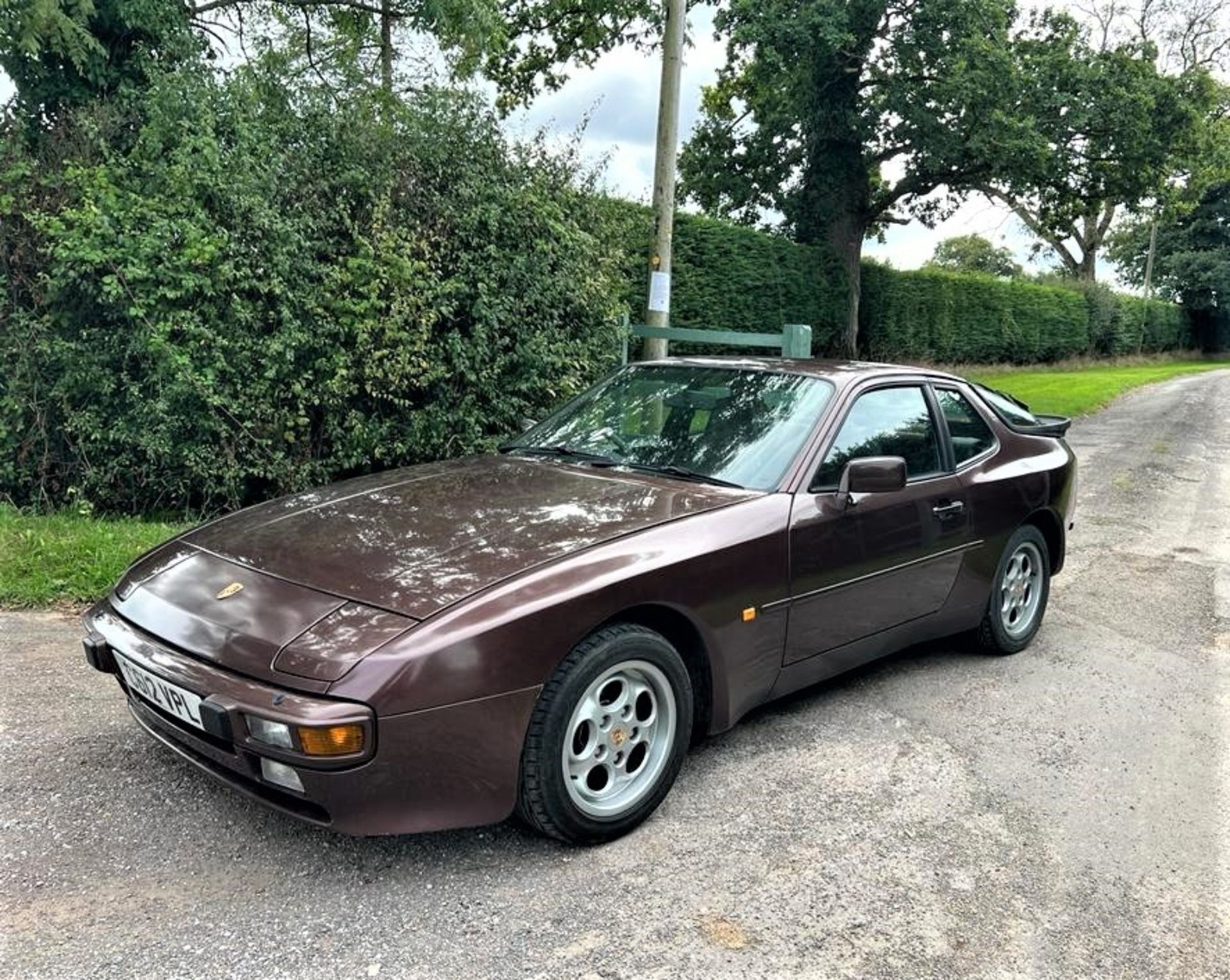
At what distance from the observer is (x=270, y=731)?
2.40 meters

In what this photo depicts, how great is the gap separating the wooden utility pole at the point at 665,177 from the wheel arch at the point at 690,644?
16.9ft

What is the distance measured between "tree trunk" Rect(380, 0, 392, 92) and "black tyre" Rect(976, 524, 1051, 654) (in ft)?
25.7

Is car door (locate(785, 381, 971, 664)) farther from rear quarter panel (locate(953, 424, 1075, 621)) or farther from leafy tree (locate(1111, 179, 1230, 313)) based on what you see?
leafy tree (locate(1111, 179, 1230, 313))

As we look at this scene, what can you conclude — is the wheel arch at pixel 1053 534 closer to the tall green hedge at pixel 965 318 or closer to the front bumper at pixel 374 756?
the front bumper at pixel 374 756

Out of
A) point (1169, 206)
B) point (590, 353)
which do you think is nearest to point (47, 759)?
point (590, 353)

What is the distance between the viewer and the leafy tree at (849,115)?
52.7 feet

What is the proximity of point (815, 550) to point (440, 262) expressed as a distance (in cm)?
440

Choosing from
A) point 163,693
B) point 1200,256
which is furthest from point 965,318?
point 1200,256

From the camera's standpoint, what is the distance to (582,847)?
9.36 feet

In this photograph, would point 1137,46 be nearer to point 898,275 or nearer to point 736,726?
point 898,275

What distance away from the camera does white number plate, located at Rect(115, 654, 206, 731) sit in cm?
257

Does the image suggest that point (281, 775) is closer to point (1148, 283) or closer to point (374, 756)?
point (374, 756)

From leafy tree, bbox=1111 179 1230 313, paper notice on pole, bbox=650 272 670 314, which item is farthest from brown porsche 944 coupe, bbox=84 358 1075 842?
leafy tree, bbox=1111 179 1230 313

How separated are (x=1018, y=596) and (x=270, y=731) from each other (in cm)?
374
